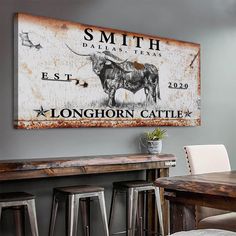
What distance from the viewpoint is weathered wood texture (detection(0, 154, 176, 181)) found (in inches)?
128

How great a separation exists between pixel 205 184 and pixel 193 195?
0.16 metres

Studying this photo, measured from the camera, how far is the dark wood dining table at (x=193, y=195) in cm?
242

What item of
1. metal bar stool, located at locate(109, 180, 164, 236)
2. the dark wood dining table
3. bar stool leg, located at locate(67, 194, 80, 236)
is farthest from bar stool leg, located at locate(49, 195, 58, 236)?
the dark wood dining table

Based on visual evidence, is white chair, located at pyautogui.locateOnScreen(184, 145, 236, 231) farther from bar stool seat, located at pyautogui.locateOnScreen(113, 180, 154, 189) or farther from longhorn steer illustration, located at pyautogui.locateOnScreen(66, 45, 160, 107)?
longhorn steer illustration, located at pyautogui.locateOnScreen(66, 45, 160, 107)

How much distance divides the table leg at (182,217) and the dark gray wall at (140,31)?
1.47 m

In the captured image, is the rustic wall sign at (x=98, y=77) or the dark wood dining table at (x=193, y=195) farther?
the rustic wall sign at (x=98, y=77)

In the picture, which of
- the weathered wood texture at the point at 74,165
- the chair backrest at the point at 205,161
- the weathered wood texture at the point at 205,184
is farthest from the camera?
the weathered wood texture at the point at 74,165

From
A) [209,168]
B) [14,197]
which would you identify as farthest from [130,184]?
[14,197]

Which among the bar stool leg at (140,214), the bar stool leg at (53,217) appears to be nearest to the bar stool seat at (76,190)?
the bar stool leg at (53,217)

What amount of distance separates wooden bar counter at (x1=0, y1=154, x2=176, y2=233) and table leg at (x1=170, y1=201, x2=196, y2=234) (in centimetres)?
109

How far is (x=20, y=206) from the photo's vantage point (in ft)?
11.2

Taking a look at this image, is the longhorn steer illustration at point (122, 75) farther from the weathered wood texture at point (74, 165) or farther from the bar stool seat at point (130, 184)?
the bar stool seat at point (130, 184)

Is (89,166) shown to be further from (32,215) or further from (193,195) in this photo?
(193,195)

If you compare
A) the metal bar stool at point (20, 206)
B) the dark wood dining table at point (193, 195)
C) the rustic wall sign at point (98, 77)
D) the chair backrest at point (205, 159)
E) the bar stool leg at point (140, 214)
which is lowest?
the bar stool leg at point (140, 214)
